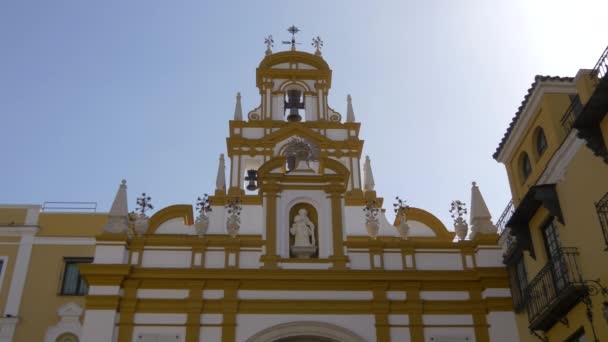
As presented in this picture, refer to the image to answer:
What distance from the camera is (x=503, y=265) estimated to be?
21.4m

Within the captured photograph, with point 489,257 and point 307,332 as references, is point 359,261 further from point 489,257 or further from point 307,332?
point 489,257

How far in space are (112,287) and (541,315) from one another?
11093 mm

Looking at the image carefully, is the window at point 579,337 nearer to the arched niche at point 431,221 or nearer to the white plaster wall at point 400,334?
the white plaster wall at point 400,334

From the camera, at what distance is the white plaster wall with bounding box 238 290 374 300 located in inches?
810

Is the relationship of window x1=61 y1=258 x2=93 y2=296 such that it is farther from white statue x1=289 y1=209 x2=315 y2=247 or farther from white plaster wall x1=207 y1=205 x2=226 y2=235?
white statue x1=289 y1=209 x2=315 y2=247

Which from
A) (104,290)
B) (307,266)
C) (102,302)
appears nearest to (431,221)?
(307,266)

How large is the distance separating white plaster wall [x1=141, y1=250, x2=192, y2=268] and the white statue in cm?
315

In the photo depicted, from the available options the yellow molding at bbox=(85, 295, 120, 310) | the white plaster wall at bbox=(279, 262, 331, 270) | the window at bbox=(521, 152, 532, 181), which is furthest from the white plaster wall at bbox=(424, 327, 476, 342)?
the yellow molding at bbox=(85, 295, 120, 310)

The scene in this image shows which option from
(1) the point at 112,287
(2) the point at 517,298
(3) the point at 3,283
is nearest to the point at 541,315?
(2) the point at 517,298

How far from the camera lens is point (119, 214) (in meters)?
21.5

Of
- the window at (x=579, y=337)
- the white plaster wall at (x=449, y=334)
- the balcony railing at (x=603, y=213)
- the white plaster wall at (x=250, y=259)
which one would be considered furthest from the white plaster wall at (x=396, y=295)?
the balcony railing at (x=603, y=213)

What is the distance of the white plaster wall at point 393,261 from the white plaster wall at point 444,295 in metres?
1.00

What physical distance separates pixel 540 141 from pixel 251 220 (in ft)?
33.9

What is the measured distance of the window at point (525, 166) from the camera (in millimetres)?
20962
